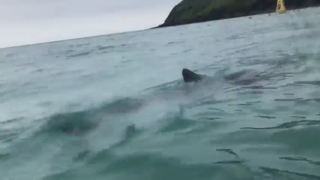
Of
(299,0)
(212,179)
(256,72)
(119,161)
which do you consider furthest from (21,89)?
(299,0)

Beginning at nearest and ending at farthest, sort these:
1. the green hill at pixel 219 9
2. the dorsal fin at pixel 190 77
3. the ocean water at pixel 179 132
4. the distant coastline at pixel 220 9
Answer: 1. the ocean water at pixel 179 132
2. the dorsal fin at pixel 190 77
3. the distant coastline at pixel 220 9
4. the green hill at pixel 219 9

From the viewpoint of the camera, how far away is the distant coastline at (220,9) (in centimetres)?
9119

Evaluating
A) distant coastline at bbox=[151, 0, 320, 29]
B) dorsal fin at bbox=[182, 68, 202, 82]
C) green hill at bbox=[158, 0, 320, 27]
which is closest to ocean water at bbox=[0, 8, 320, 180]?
dorsal fin at bbox=[182, 68, 202, 82]

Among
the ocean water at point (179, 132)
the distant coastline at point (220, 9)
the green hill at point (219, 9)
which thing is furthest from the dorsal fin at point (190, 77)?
the green hill at point (219, 9)

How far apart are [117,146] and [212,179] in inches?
102

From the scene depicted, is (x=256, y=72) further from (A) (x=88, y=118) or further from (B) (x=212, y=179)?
(B) (x=212, y=179)

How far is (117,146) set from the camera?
26.2 feet

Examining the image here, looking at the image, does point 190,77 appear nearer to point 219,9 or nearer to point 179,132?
point 179,132

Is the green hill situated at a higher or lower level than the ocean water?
higher

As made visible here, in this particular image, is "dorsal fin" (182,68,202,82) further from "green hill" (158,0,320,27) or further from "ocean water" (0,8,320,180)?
"green hill" (158,0,320,27)

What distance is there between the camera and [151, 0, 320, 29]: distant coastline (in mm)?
91194

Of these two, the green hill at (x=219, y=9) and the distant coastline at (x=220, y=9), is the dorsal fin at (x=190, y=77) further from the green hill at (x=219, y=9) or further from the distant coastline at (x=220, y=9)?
the green hill at (x=219, y=9)

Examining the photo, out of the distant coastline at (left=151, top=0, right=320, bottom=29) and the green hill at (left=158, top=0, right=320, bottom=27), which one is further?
the green hill at (left=158, top=0, right=320, bottom=27)

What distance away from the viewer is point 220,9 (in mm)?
130375
